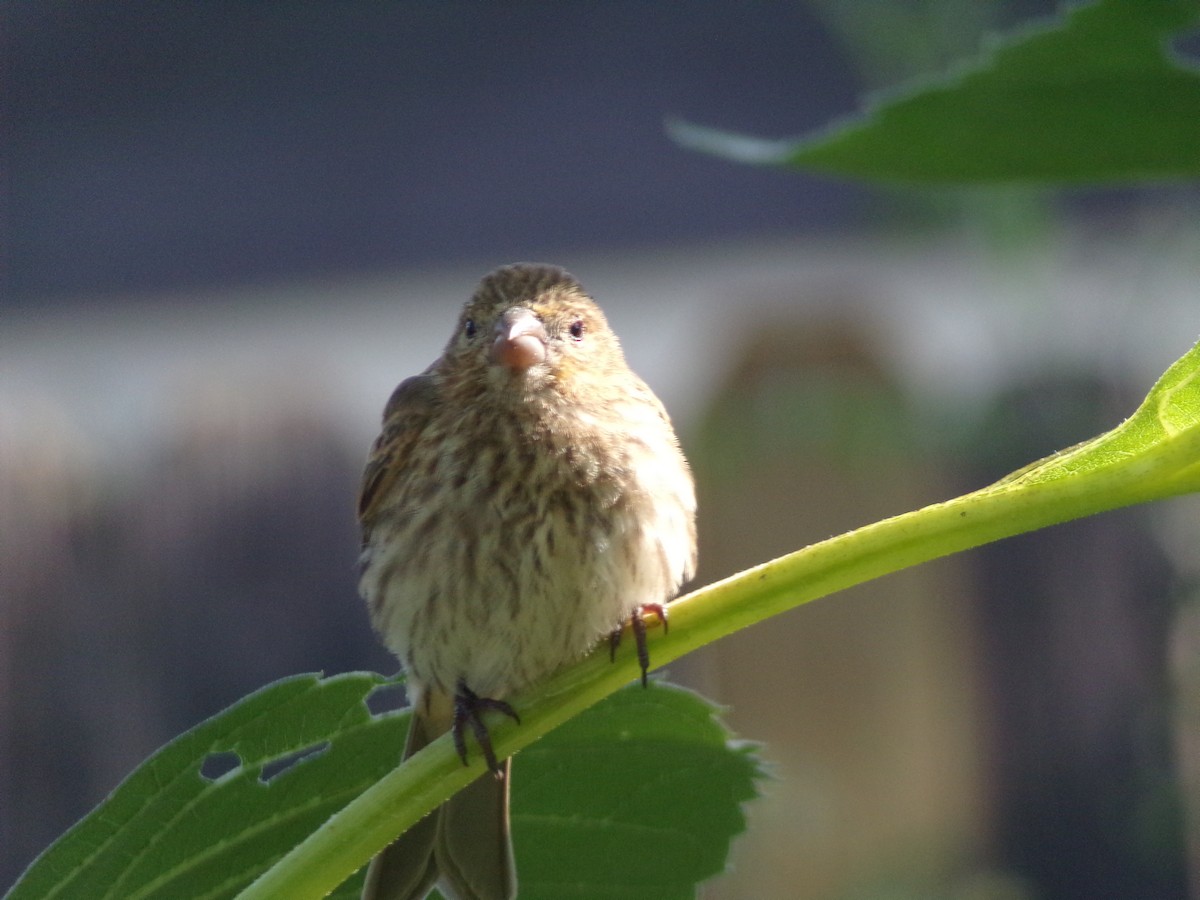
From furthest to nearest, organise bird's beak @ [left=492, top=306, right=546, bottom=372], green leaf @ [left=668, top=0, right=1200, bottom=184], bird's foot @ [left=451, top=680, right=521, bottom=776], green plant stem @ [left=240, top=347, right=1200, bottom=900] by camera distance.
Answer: bird's beak @ [left=492, top=306, right=546, bottom=372], green leaf @ [left=668, top=0, right=1200, bottom=184], bird's foot @ [left=451, top=680, right=521, bottom=776], green plant stem @ [left=240, top=347, right=1200, bottom=900]

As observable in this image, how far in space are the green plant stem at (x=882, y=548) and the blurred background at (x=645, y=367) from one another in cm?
492

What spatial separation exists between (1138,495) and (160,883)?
93 centimetres

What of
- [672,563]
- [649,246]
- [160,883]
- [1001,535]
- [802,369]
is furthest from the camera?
[649,246]

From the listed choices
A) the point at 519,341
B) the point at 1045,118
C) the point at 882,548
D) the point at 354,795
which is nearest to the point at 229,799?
the point at 354,795

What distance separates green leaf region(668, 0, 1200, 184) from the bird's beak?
1136 millimetres

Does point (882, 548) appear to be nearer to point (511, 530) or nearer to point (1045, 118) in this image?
point (1045, 118)

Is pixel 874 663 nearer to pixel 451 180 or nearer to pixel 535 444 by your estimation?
pixel 451 180

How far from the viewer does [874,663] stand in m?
8.05

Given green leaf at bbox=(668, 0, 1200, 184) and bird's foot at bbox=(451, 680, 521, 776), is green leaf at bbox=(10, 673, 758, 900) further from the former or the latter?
green leaf at bbox=(668, 0, 1200, 184)

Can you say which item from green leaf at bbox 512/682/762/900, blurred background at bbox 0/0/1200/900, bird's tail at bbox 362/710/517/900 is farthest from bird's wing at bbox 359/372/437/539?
blurred background at bbox 0/0/1200/900

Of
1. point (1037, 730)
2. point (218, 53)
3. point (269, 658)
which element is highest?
point (218, 53)

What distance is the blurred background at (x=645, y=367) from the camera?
21.3ft

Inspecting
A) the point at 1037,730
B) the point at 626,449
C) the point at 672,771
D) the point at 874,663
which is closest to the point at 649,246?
the point at 874,663

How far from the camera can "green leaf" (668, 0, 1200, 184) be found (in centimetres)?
150
